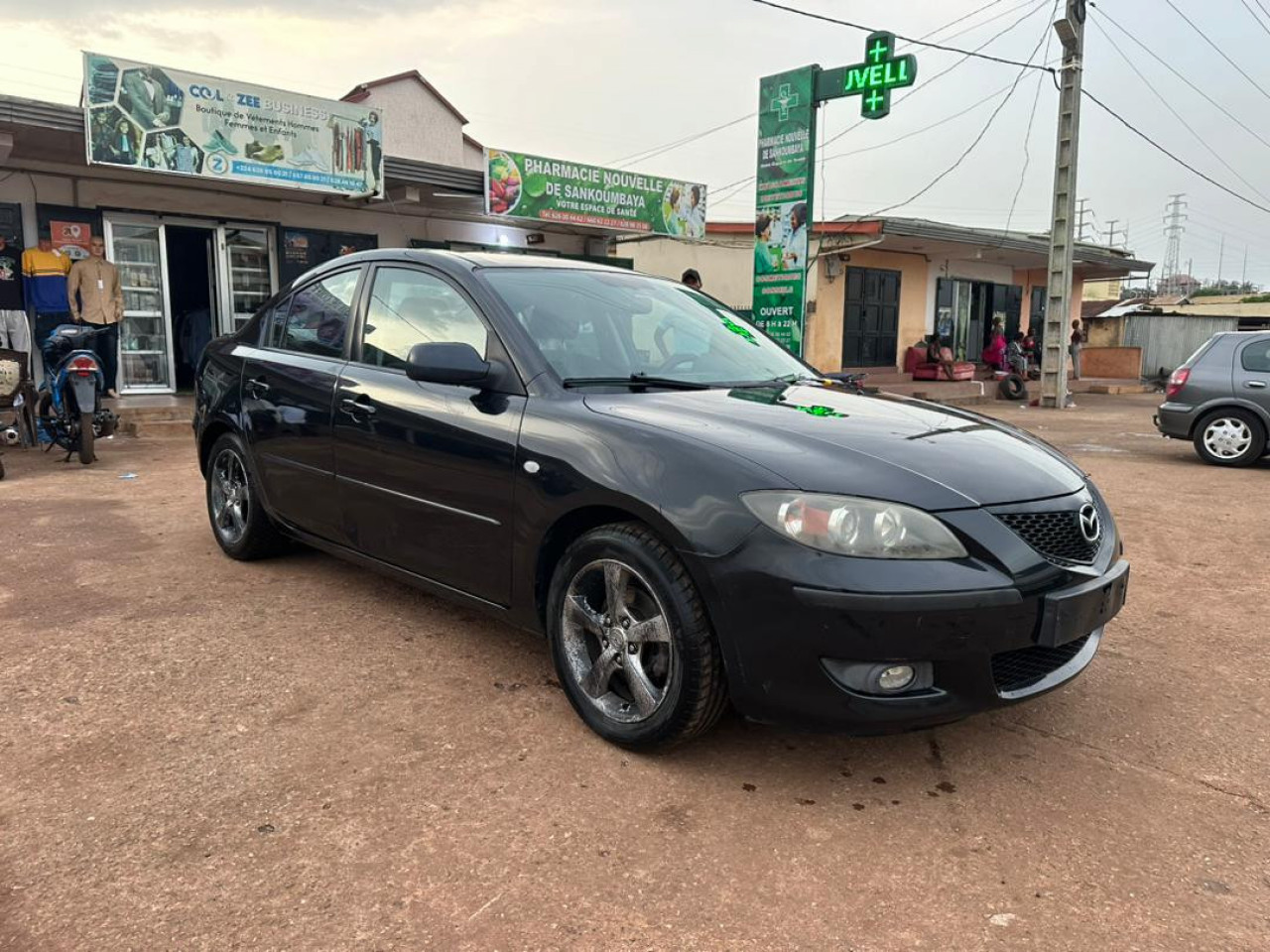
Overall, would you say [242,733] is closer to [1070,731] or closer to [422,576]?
[422,576]

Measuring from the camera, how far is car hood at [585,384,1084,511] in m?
2.52

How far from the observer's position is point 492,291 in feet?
11.3

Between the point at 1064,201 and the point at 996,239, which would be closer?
the point at 1064,201

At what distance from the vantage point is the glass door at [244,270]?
41.5 ft

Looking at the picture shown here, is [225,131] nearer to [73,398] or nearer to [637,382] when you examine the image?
[73,398]

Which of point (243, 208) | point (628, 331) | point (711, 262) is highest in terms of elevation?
point (711, 262)

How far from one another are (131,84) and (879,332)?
14.8 metres

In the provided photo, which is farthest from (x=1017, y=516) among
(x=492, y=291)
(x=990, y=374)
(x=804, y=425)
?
(x=990, y=374)

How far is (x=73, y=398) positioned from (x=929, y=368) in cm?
1558

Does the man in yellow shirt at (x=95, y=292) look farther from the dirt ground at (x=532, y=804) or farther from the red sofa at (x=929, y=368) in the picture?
the red sofa at (x=929, y=368)

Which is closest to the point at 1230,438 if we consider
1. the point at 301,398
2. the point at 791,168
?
the point at 791,168

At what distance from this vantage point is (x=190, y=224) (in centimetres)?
1220

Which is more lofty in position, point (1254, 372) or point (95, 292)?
point (95, 292)

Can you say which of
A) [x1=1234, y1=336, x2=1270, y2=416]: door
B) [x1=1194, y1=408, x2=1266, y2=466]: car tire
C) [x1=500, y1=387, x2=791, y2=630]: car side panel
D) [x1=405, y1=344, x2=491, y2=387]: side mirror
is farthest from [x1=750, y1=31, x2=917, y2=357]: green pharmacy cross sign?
[x1=500, y1=387, x2=791, y2=630]: car side panel
